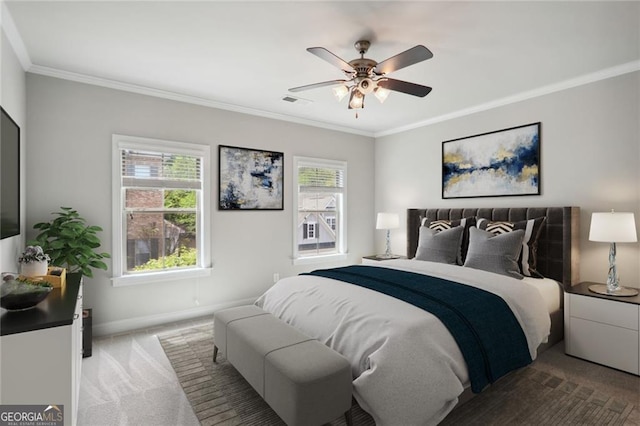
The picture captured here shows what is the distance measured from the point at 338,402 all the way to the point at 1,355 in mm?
1666

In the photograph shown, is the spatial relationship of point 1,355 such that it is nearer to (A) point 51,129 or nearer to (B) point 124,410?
(B) point 124,410

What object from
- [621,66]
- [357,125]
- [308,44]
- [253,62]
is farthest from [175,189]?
[621,66]

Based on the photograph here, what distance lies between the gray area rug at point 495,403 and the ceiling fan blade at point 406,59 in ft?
7.90

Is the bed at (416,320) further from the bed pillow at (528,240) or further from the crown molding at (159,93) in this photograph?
the crown molding at (159,93)

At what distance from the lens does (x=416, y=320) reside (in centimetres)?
202

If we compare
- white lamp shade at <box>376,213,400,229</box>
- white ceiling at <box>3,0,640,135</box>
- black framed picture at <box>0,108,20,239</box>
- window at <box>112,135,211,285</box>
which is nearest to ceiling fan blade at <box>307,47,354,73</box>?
white ceiling at <box>3,0,640,135</box>

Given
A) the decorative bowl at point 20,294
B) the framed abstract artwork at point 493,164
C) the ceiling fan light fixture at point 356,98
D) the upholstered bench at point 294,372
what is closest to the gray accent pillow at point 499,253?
the framed abstract artwork at point 493,164

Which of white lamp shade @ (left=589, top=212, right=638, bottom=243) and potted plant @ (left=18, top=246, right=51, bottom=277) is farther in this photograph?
white lamp shade @ (left=589, top=212, right=638, bottom=243)

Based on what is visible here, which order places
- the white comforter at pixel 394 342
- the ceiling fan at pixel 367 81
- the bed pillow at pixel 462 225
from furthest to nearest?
the bed pillow at pixel 462 225
the ceiling fan at pixel 367 81
the white comforter at pixel 394 342

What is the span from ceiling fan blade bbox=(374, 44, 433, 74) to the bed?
5.57ft

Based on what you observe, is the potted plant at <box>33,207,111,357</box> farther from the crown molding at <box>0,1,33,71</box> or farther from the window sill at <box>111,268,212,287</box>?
the crown molding at <box>0,1,33,71</box>

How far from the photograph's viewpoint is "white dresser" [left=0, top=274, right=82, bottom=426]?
4.96 ft

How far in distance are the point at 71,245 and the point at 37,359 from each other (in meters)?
1.67

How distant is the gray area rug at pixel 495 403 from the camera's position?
2.12 metres
